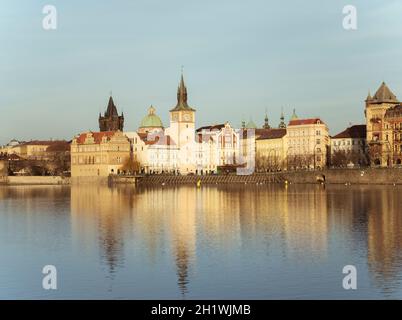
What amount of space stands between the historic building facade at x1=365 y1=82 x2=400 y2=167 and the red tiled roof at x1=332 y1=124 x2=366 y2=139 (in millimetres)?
13625

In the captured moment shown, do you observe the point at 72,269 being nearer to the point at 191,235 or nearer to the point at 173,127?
the point at 191,235

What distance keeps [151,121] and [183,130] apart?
17.0 meters

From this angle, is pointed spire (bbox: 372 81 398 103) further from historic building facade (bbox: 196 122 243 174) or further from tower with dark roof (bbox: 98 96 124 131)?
tower with dark roof (bbox: 98 96 124 131)

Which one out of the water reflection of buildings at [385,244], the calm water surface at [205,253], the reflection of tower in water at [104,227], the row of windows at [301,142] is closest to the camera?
the calm water surface at [205,253]

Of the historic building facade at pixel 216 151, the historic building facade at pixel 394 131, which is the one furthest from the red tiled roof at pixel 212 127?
the historic building facade at pixel 394 131

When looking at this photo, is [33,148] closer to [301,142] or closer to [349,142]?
[301,142]

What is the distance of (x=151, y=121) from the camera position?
15525cm

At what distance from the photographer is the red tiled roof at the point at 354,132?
128 metres

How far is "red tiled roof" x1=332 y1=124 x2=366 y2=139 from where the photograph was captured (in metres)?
128

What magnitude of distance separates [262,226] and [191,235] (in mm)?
4863

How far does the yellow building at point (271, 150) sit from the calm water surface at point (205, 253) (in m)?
80.7

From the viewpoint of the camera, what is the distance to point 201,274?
25172 millimetres

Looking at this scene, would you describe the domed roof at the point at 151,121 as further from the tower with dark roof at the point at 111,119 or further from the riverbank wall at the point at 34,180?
the riverbank wall at the point at 34,180

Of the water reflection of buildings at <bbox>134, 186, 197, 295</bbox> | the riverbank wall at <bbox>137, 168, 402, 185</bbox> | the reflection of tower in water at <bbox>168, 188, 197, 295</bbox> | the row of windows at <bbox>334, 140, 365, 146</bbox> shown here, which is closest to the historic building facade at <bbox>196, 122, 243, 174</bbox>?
the row of windows at <bbox>334, 140, 365, 146</bbox>
